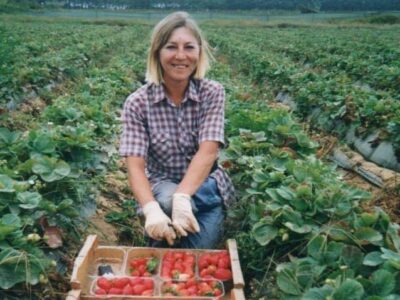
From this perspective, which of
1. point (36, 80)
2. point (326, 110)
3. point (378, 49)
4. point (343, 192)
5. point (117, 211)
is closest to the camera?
point (343, 192)

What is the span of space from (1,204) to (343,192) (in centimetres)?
195

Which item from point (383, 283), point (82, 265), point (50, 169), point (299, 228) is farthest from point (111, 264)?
point (383, 283)

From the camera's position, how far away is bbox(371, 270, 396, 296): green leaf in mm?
2203

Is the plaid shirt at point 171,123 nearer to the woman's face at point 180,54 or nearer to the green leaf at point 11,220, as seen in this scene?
the woman's face at point 180,54

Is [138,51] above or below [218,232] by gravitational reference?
below

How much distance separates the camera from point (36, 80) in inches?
342

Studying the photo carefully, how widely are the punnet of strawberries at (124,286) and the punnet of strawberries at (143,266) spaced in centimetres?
17

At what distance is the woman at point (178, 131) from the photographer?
344 centimetres

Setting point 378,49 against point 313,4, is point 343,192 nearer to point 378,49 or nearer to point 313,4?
point 378,49

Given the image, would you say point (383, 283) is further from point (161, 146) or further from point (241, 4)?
point (241, 4)

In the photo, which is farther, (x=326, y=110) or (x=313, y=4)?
(x=313, y=4)

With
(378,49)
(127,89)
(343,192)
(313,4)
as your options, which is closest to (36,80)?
(127,89)

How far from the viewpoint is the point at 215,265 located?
3.04 meters

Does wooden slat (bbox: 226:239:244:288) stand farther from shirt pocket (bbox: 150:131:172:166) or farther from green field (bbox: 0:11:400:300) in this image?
shirt pocket (bbox: 150:131:172:166)
